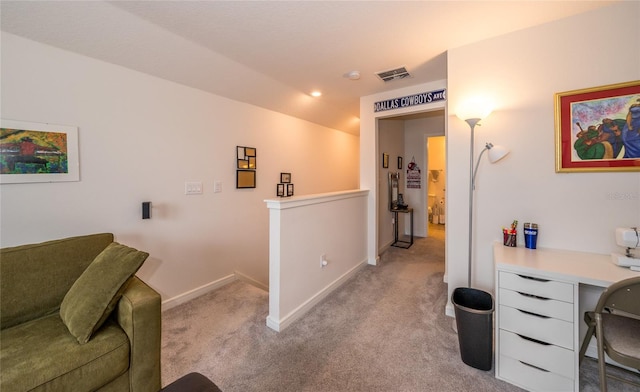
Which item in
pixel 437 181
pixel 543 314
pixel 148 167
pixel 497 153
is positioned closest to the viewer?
pixel 543 314

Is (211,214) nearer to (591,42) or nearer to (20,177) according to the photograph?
(20,177)

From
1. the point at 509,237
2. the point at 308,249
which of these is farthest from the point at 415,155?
the point at 308,249

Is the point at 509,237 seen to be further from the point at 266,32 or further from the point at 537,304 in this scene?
the point at 266,32

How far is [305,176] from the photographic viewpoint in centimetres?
420

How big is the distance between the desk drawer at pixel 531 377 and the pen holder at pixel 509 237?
827mm

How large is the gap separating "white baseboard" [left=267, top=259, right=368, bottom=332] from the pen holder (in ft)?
5.61

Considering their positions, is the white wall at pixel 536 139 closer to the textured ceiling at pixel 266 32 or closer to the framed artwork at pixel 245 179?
the textured ceiling at pixel 266 32

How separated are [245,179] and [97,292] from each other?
2004mm

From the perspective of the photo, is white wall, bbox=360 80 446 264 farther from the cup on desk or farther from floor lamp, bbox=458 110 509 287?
the cup on desk

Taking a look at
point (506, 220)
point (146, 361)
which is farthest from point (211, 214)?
point (506, 220)

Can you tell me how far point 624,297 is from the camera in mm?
1214

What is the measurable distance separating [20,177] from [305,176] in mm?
3071

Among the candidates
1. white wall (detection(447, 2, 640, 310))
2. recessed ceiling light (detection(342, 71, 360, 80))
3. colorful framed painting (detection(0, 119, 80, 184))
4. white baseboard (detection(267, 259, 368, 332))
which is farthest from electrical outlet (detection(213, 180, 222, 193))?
white wall (detection(447, 2, 640, 310))

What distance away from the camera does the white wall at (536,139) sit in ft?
5.58
